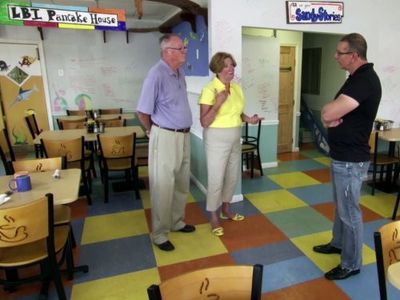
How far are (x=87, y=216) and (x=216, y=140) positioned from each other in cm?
171

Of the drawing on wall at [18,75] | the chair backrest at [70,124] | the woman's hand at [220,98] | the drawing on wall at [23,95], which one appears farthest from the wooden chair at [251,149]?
the drawing on wall at [18,75]

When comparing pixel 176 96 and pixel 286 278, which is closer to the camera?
pixel 286 278

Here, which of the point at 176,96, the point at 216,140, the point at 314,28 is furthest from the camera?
the point at 314,28

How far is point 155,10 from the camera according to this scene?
18.1 feet

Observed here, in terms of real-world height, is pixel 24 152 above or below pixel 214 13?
below

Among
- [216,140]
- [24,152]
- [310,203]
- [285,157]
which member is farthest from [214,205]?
[24,152]

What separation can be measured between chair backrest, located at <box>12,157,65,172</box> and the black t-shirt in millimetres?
2119

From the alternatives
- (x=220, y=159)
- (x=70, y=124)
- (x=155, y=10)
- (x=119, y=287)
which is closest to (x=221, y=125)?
(x=220, y=159)

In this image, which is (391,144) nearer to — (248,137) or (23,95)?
(248,137)

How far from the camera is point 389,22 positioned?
3936 mm

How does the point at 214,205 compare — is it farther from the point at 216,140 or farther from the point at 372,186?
the point at 372,186

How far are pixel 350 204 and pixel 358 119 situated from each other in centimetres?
58

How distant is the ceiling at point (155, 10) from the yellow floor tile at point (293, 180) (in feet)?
7.79

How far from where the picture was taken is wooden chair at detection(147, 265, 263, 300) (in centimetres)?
109
